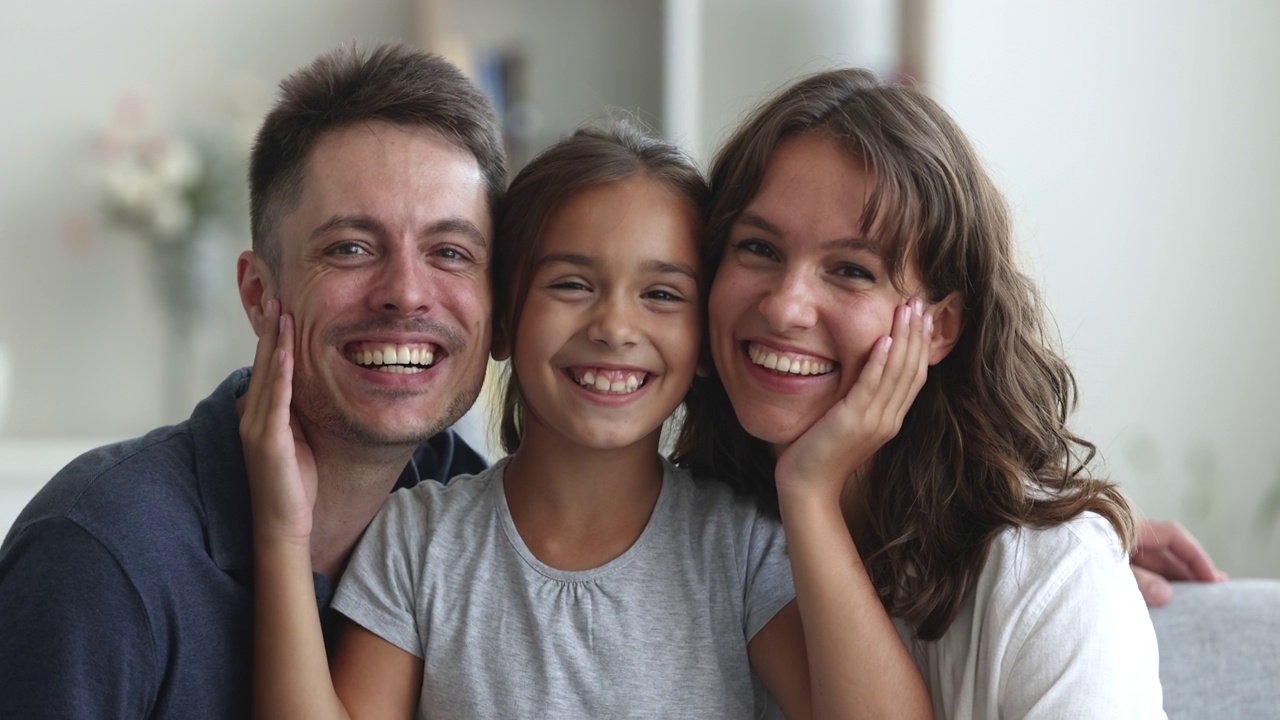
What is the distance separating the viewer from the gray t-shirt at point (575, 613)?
1558mm

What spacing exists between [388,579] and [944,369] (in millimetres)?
812

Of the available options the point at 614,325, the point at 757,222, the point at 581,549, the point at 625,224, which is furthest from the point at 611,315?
the point at 581,549

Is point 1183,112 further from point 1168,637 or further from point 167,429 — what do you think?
point 167,429

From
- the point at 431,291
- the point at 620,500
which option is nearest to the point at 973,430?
the point at 620,500

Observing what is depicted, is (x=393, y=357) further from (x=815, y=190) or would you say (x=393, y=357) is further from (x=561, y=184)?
(x=815, y=190)

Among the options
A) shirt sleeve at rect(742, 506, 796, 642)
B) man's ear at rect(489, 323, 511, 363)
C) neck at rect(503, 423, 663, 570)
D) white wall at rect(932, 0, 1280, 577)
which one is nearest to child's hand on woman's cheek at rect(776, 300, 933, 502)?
shirt sleeve at rect(742, 506, 796, 642)

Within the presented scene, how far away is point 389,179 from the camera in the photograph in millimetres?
1646

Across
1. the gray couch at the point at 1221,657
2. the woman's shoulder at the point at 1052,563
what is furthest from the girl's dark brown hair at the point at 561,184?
the gray couch at the point at 1221,657

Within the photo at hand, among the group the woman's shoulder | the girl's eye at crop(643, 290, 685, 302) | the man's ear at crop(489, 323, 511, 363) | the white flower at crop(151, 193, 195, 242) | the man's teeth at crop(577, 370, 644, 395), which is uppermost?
the girl's eye at crop(643, 290, 685, 302)

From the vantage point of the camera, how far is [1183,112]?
3.70 metres

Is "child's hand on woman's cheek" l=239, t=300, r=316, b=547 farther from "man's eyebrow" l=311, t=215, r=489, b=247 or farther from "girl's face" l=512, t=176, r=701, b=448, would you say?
"girl's face" l=512, t=176, r=701, b=448

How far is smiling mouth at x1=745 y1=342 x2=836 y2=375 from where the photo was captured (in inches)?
61.2

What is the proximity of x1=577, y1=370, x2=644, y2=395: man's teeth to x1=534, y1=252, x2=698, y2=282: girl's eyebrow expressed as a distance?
14cm

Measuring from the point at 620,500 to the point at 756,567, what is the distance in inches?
8.2
